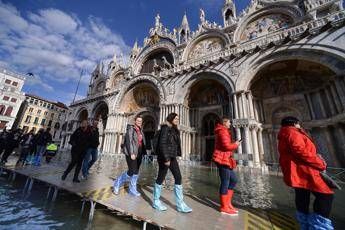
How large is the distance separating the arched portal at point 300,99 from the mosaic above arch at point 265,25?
552 cm

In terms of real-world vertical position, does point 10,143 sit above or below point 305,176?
above

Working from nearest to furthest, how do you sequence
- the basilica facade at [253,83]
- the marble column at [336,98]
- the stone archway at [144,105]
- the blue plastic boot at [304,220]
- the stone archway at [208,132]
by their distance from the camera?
the blue plastic boot at [304,220] < the marble column at [336,98] < the basilica facade at [253,83] < the stone archway at [208,132] < the stone archway at [144,105]

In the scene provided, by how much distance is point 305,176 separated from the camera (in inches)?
84.3

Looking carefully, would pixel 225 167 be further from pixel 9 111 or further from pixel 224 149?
pixel 9 111

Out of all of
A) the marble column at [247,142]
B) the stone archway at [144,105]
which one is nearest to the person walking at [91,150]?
the marble column at [247,142]

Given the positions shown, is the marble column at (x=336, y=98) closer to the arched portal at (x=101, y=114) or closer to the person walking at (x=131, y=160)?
the person walking at (x=131, y=160)

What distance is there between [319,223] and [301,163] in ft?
2.31

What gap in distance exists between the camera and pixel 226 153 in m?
3.12

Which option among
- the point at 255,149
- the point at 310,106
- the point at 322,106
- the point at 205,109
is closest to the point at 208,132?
the point at 205,109

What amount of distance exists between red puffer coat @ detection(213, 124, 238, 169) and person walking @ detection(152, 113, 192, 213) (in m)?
0.78

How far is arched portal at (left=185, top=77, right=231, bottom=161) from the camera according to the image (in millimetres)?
15586

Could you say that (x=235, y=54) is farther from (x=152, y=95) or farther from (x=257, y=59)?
(x=152, y=95)

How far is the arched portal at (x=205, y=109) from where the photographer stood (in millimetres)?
15586

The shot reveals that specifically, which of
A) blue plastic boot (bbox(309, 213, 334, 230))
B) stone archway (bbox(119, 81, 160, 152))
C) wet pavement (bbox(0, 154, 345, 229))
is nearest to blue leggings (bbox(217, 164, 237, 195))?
wet pavement (bbox(0, 154, 345, 229))
